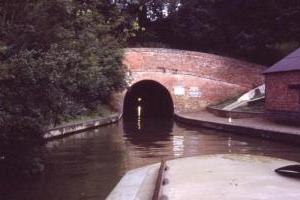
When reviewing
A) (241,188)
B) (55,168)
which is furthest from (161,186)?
(55,168)

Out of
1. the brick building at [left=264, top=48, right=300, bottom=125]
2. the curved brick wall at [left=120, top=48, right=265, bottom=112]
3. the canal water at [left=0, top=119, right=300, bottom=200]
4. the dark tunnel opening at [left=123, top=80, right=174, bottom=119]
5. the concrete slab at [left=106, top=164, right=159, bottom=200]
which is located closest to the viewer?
the concrete slab at [left=106, top=164, right=159, bottom=200]

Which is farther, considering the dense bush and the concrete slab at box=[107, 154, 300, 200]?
the dense bush

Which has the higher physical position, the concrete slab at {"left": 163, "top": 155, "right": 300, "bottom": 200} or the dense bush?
the dense bush

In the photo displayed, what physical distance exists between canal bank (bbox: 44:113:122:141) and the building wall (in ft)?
25.8

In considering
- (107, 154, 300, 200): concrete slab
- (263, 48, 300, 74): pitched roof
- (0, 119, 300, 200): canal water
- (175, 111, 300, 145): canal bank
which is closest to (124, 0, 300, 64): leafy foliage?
(263, 48, 300, 74): pitched roof

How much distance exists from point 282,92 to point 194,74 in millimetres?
12065

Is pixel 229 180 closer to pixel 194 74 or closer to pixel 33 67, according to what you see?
pixel 33 67

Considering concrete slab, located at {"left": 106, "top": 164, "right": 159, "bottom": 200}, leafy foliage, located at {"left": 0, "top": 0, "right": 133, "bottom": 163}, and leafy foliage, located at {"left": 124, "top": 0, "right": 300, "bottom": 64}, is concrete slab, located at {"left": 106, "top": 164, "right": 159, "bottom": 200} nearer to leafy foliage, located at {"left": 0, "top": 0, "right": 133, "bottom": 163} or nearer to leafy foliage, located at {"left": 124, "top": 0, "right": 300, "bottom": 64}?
Result: leafy foliage, located at {"left": 0, "top": 0, "right": 133, "bottom": 163}

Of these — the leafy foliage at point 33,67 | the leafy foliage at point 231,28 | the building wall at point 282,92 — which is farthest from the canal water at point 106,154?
the leafy foliage at point 231,28

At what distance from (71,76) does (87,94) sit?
1641 cm

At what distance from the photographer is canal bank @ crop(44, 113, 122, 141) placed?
2099cm

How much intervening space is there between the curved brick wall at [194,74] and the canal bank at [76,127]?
18.6 feet

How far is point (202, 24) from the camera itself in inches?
1655

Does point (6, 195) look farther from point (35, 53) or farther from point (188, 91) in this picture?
point (188, 91)
